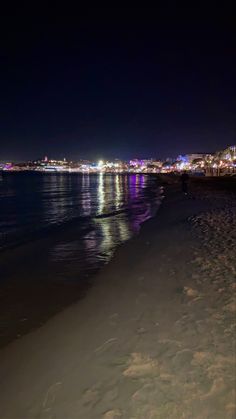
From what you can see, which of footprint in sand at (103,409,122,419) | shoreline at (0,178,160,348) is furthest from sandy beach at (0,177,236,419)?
shoreline at (0,178,160,348)

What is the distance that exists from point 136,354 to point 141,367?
36 cm

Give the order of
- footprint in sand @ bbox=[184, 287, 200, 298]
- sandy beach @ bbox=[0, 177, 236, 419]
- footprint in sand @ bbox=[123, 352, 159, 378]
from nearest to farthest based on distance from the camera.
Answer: sandy beach @ bbox=[0, 177, 236, 419]
footprint in sand @ bbox=[123, 352, 159, 378]
footprint in sand @ bbox=[184, 287, 200, 298]

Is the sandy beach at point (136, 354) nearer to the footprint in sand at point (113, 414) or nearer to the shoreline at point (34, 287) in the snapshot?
the footprint in sand at point (113, 414)

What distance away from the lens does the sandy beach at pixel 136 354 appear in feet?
12.3

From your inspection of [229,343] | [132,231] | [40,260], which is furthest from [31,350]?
[132,231]

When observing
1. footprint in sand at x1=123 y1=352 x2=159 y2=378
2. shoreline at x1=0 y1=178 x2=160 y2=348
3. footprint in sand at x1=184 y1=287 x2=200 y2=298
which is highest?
footprint in sand at x1=184 y1=287 x2=200 y2=298

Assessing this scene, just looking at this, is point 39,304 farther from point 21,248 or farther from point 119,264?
point 21,248

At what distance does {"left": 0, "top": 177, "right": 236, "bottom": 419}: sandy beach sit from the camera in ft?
12.3

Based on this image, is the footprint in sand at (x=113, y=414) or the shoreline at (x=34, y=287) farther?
the shoreline at (x=34, y=287)

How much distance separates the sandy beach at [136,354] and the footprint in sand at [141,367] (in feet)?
0.04

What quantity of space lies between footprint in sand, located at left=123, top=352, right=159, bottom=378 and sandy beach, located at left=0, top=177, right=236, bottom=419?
0.01 metres

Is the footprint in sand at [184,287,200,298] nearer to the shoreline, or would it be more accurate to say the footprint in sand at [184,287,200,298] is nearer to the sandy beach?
the sandy beach

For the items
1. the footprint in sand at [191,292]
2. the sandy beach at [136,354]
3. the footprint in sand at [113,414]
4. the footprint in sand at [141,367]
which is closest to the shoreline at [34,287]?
the sandy beach at [136,354]

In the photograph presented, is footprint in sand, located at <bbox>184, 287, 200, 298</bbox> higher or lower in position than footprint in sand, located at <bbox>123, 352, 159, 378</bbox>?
higher
